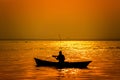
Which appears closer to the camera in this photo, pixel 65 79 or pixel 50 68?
pixel 65 79

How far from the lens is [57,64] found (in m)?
56.0

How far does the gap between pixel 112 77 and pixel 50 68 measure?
12.5m

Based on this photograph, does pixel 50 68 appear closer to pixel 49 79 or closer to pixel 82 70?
pixel 82 70

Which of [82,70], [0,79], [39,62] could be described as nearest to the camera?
[0,79]

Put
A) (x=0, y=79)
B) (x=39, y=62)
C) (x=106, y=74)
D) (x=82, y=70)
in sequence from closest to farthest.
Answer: (x=0, y=79), (x=106, y=74), (x=82, y=70), (x=39, y=62)

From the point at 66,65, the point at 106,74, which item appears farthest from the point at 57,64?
the point at 106,74

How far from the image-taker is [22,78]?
150 ft

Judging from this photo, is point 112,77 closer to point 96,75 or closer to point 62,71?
point 96,75

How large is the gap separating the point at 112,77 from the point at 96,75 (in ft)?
8.45

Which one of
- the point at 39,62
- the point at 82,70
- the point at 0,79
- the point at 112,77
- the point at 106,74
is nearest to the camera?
the point at 0,79

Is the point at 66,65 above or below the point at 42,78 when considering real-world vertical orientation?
above

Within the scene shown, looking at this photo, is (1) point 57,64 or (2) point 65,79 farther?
(1) point 57,64

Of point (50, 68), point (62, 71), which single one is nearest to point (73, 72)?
point (62, 71)

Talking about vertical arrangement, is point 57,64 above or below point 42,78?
above
